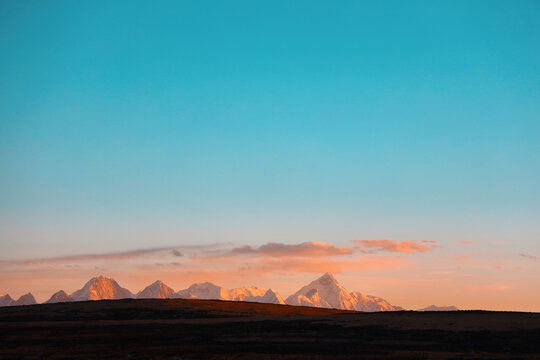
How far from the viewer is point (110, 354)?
5362cm

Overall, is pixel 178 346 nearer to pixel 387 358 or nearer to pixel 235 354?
pixel 235 354

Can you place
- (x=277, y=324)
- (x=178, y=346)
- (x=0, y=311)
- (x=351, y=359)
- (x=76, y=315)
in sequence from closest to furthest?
1. (x=351, y=359)
2. (x=178, y=346)
3. (x=277, y=324)
4. (x=76, y=315)
5. (x=0, y=311)

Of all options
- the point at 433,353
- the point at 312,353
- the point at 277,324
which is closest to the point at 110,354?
the point at 312,353

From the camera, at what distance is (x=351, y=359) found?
49.7 m

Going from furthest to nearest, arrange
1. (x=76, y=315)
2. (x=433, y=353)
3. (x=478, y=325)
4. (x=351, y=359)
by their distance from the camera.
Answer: (x=76, y=315) < (x=478, y=325) < (x=433, y=353) < (x=351, y=359)

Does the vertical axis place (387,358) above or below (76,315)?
above

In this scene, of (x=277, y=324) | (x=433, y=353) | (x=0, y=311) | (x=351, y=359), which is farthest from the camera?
(x=0, y=311)

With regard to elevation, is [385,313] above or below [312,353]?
below

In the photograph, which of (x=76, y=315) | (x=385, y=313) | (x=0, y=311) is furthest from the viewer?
(x=0, y=311)

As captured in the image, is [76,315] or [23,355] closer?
[23,355]

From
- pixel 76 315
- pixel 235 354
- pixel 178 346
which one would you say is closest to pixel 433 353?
pixel 235 354

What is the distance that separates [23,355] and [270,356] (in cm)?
2487

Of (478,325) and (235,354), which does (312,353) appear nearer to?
(235,354)

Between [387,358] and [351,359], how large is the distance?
343 cm
